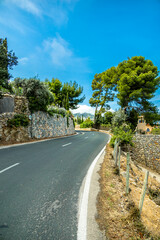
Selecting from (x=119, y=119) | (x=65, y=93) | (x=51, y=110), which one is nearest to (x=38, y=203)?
(x=51, y=110)

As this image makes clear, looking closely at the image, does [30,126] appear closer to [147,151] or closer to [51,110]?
[51,110]

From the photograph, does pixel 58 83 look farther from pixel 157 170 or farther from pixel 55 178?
pixel 55 178

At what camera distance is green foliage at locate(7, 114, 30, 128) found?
37.2 feet

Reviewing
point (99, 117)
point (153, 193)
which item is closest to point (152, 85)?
point (153, 193)

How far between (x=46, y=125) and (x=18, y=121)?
15.7 ft

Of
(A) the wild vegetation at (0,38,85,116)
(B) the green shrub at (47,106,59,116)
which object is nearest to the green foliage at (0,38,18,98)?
(A) the wild vegetation at (0,38,85,116)

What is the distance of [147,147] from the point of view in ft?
45.4

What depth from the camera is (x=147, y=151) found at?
1376 centimetres

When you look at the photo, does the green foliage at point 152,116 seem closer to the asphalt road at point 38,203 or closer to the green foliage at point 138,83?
the green foliage at point 138,83

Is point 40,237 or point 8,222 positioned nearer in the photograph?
point 40,237

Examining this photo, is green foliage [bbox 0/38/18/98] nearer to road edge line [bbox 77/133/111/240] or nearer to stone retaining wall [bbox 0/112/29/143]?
stone retaining wall [bbox 0/112/29/143]

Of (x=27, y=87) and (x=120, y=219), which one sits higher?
(x=27, y=87)

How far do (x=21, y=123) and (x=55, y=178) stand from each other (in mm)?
9878

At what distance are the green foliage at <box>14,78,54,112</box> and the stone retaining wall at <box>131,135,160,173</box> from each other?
39.5 feet
